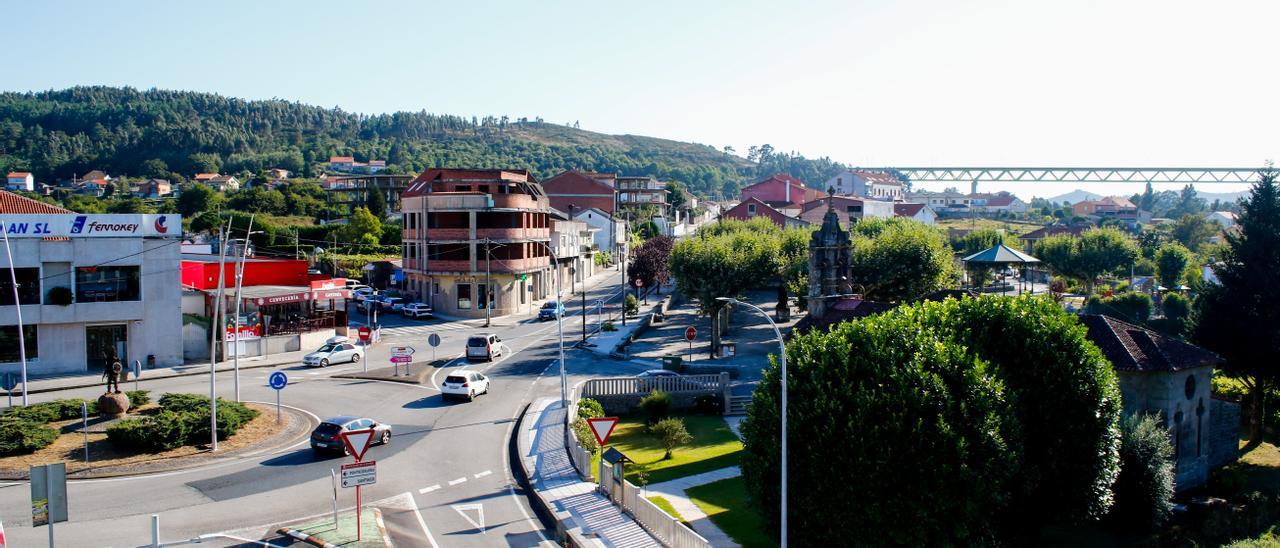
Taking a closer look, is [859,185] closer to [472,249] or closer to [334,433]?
[472,249]

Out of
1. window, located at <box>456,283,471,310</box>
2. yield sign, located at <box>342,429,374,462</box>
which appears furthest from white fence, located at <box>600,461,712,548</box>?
window, located at <box>456,283,471,310</box>

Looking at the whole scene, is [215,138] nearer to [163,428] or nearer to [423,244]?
[423,244]

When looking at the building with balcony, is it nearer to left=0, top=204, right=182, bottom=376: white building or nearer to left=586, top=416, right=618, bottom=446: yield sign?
left=0, top=204, right=182, bottom=376: white building

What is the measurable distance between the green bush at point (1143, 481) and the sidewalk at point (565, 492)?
42.5 feet

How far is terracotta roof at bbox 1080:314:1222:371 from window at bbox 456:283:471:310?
46.8 metres

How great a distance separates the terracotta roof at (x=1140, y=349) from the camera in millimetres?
25688

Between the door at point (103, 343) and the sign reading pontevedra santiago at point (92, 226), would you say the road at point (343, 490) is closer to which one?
the door at point (103, 343)

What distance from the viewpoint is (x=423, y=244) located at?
219ft

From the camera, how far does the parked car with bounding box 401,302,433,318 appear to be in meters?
62.9

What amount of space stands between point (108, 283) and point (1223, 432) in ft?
157

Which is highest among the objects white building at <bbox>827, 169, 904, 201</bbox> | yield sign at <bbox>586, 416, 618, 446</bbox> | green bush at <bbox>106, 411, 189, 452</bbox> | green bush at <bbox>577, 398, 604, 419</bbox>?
white building at <bbox>827, 169, 904, 201</bbox>

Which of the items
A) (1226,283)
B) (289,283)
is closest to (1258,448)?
(1226,283)

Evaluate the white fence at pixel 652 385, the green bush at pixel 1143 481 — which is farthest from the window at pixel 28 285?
the green bush at pixel 1143 481

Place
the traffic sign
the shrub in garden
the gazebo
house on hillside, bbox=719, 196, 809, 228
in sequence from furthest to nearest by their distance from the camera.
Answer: house on hillside, bbox=719, 196, 809, 228
the gazebo
the shrub in garden
the traffic sign
